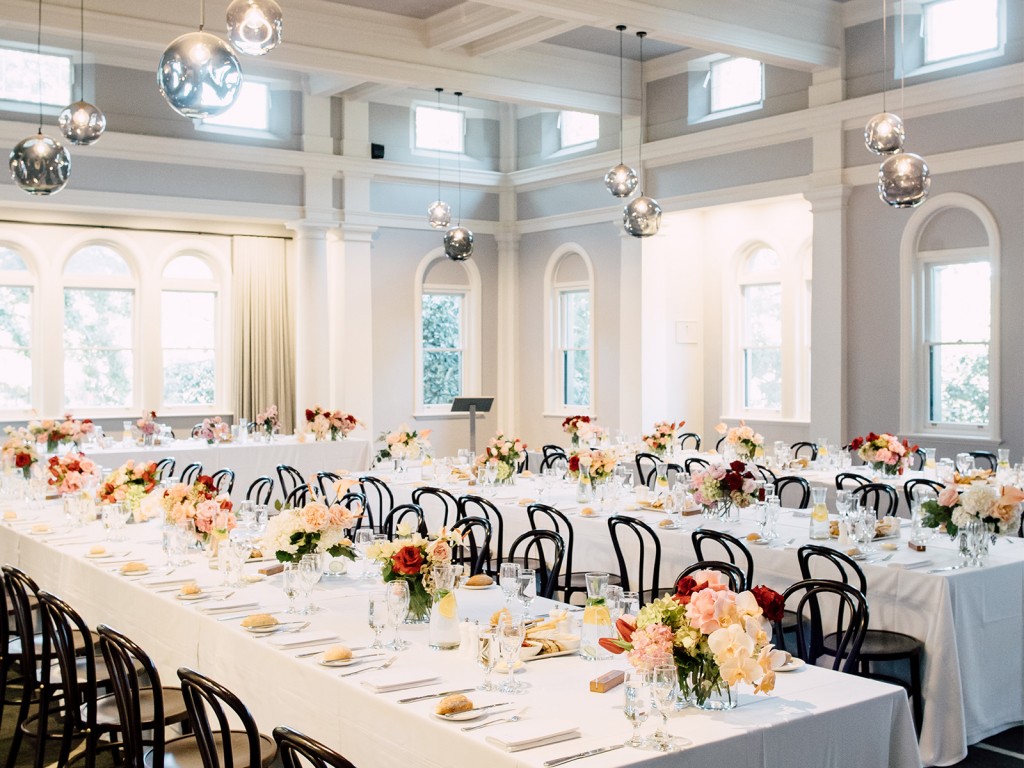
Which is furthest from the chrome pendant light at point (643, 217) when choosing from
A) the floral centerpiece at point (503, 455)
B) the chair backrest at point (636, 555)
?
the chair backrest at point (636, 555)

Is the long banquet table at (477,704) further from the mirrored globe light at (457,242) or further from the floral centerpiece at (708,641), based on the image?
the mirrored globe light at (457,242)

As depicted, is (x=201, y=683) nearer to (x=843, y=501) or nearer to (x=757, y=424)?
(x=843, y=501)

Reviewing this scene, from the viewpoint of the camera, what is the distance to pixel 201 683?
299 cm

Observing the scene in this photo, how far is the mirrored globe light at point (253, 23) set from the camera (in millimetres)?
4344

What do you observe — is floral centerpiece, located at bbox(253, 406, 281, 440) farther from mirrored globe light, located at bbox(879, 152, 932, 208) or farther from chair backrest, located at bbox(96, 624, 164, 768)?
chair backrest, located at bbox(96, 624, 164, 768)

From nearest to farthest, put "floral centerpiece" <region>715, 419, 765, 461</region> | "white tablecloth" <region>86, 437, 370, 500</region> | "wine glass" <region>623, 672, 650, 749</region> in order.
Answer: "wine glass" <region>623, 672, 650, 749</region>
"floral centerpiece" <region>715, 419, 765, 461</region>
"white tablecloth" <region>86, 437, 370, 500</region>

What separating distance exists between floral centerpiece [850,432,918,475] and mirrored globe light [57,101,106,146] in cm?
575

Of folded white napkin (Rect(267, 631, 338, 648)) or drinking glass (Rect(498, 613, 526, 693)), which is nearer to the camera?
drinking glass (Rect(498, 613, 526, 693))

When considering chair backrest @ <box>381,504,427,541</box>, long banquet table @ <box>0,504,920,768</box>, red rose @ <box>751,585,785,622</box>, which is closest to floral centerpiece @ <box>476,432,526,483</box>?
chair backrest @ <box>381,504,427,541</box>

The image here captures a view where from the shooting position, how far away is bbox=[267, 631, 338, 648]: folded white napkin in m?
3.85

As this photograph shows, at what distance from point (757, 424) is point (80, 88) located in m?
8.20

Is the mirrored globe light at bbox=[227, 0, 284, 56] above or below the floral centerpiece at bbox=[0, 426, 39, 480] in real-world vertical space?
above

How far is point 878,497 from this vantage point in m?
7.21

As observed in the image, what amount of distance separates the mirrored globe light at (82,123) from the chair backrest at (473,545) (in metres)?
3.01
